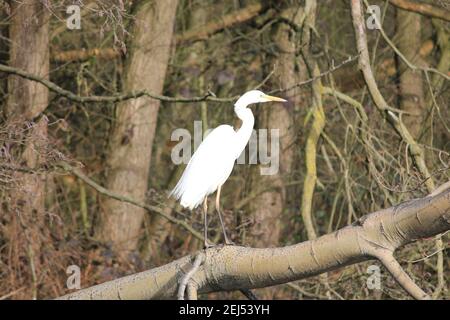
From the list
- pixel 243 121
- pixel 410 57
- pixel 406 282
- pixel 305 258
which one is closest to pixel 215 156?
pixel 243 121

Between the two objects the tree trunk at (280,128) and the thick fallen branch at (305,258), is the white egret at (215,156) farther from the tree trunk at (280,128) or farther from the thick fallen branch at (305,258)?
the tree trunk at (280,128)

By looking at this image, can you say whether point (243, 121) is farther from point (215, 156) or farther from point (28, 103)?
point (28, 103)

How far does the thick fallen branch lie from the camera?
132 inches

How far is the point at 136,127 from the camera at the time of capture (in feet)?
25.8

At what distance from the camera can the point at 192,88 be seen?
8695 mm

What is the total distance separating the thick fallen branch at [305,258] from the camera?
132 inches

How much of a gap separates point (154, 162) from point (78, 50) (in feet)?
5.10

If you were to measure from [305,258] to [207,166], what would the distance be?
1.54m

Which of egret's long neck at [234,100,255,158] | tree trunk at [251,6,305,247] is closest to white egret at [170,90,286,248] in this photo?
egret's long neck at [234,100,255,158]

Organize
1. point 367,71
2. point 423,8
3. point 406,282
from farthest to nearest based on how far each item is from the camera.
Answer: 1. point 423,8
2. point 367,71
3. point 406,282

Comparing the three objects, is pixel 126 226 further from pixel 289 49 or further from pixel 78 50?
pixel 289 49

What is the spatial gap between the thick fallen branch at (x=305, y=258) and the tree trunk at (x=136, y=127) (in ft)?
11.4

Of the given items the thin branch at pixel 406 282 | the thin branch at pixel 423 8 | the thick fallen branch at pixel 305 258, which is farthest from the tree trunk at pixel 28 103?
the thin branch at pixel 406 282
